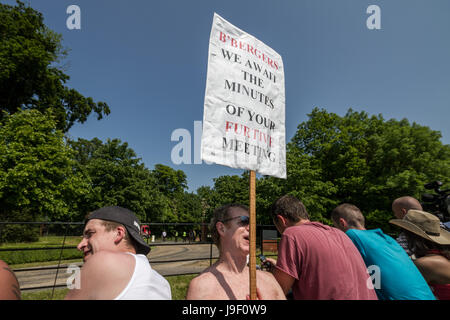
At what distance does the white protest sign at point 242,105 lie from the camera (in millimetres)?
1969

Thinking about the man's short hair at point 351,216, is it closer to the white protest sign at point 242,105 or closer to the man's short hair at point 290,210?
the man's short hair at point 290,210

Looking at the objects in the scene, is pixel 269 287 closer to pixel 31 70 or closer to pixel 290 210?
pixel 290 210

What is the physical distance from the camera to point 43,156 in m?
14.5

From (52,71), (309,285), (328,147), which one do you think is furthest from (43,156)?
(328,147)

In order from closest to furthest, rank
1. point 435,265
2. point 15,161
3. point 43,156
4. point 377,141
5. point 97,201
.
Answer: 1. point 435,265
2. point 15,161
3. point 43,156
4. point 377,141
5. point 97,201

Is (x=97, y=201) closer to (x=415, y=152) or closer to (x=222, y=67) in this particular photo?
(x=222, y=67)

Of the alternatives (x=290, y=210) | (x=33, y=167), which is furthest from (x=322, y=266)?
(x=33, y=167)

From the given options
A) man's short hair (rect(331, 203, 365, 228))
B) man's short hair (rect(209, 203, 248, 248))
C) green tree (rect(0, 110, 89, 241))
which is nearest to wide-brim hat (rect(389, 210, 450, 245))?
man's short hair (rect(331, 203, 365, 228))

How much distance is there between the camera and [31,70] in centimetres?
1703

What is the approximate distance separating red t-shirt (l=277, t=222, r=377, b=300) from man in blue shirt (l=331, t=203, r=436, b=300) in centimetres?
36

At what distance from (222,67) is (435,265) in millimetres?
3002

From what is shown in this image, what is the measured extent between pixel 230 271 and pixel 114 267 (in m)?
0.93

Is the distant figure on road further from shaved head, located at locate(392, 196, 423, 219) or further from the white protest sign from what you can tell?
shaved head, located at locate(392, 196, 423, 219)
